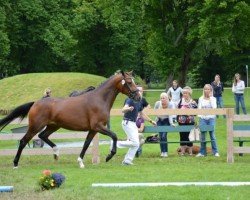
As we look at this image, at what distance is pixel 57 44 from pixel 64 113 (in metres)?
41.2

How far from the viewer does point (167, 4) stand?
120 ft

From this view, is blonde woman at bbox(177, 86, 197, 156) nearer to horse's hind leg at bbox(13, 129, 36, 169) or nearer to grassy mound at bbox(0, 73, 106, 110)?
horse's hind leg at bbox(13, 129, 36, 169)

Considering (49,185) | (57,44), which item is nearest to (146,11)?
(57,44)

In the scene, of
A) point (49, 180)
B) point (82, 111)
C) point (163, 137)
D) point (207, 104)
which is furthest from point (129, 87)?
point (49, 180)

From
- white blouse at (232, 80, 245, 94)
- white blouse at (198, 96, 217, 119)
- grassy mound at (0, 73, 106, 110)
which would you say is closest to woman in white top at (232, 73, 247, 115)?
white blouse at (232, 80, 245, 94)

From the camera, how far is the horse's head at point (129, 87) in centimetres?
1407

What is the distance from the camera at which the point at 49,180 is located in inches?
401

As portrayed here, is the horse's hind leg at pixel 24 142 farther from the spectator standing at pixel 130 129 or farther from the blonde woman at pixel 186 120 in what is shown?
the blonde woman at pixel 186 120

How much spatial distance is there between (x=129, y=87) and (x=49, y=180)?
4.57 m

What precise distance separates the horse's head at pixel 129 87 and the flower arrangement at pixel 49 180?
4.29 m

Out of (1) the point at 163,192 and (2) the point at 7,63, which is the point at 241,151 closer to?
(1) the point at 163,192

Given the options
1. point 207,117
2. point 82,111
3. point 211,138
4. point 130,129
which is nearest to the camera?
point 82,111

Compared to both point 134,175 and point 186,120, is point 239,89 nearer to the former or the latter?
point 186,120

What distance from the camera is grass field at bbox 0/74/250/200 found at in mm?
9609
